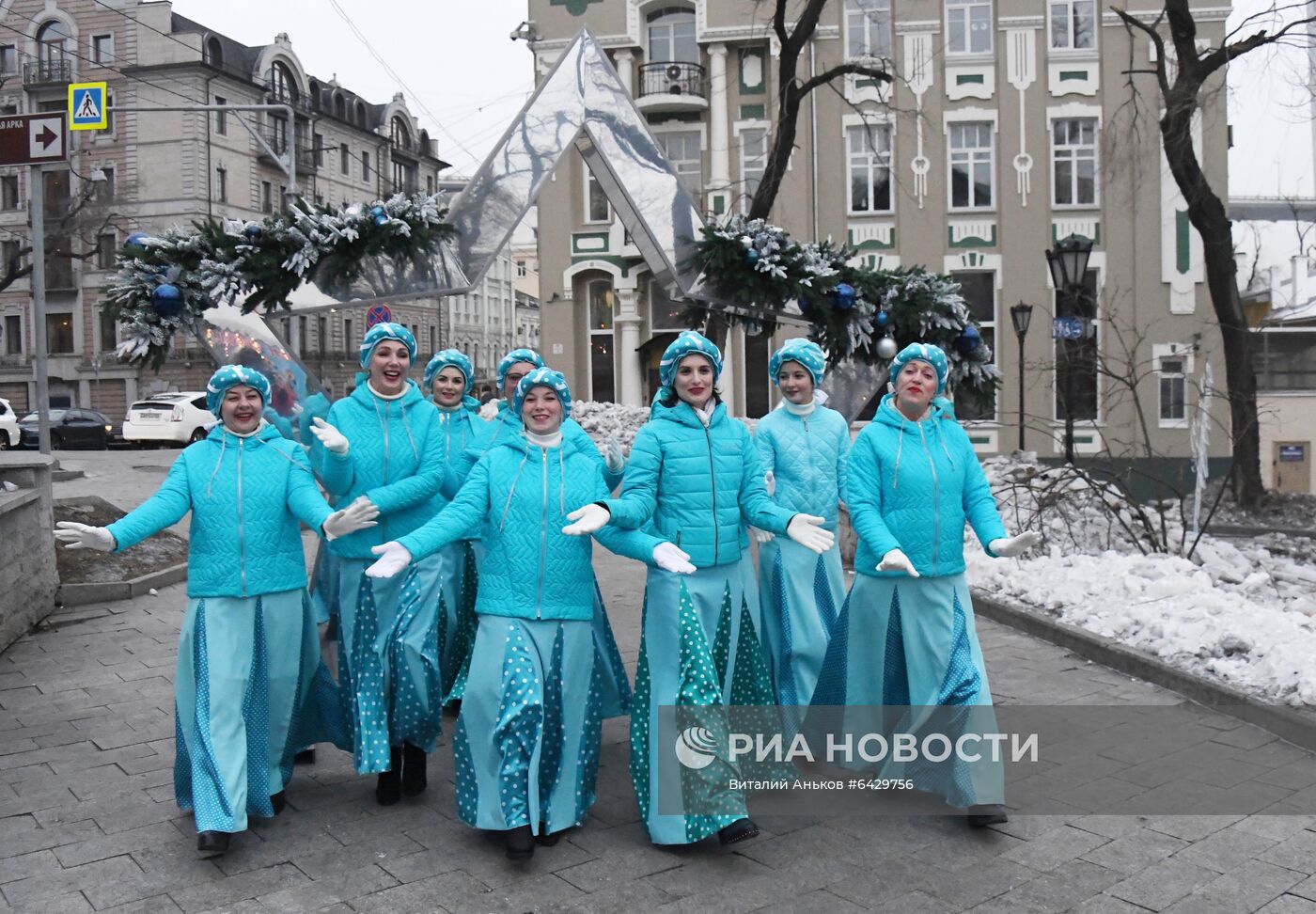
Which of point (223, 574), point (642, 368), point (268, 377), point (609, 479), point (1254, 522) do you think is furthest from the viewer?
point (642, 368)

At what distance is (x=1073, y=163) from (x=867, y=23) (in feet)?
18.6

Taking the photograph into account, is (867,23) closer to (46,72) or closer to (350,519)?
(350,519)

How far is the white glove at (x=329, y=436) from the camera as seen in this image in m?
5.53

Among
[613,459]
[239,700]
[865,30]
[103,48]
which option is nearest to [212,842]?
[239,700]

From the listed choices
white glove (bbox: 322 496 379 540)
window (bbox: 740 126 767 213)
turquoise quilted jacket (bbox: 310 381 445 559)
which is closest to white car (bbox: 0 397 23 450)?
window (bbox: 740 126 767 213)

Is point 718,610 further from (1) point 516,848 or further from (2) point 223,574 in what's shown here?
(2) point 223,574

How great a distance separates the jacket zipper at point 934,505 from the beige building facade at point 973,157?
2243 cm

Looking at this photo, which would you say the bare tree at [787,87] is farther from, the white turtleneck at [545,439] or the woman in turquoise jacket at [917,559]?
the white turtleneck at [545,439]

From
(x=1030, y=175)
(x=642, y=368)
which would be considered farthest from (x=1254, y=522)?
(x=642, y=368)

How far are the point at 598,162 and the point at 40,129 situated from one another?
4014mm

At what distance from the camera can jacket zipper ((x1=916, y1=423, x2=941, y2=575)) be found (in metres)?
5.14

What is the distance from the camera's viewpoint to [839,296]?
7.23m

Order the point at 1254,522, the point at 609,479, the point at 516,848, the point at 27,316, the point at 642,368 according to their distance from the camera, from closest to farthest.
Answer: the point at 516,848
the point at 609,479
the point at 1254,522
the point at 642,368
the point at 27,316

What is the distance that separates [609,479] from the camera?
525 centimetres
